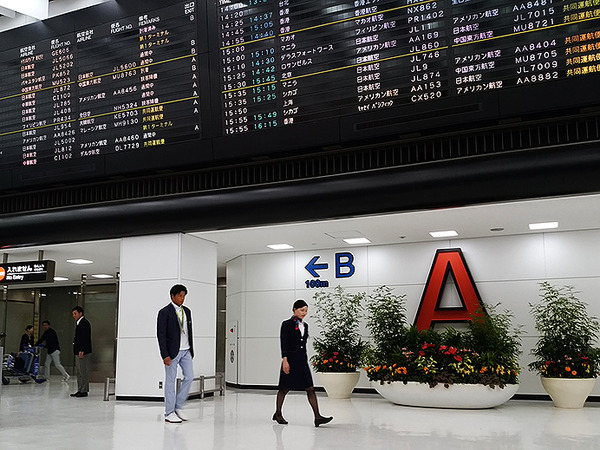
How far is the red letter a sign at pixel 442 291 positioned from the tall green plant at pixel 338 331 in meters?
1.17

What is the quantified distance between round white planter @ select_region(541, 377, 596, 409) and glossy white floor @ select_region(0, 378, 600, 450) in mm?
214

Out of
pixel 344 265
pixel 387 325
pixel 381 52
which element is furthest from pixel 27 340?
pixel 381 52

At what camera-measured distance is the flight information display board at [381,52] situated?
750cm

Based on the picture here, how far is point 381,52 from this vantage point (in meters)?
8.36

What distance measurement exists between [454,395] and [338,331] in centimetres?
285

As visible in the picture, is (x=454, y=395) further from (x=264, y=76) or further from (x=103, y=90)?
(x=103, y=90)

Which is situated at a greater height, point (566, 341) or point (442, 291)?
point (442, 291)

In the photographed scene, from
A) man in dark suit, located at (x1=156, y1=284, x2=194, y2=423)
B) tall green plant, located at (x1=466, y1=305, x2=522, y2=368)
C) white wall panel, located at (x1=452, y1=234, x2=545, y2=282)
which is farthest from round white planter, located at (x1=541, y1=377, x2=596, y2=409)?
man in dark suit, located at (x1=156, y1=284, x2=194, y2=423)

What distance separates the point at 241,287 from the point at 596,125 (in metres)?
8.03

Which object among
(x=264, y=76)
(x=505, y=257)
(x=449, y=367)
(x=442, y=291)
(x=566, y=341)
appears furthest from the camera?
(x=442, y=291)

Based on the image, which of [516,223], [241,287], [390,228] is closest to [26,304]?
[241,287]

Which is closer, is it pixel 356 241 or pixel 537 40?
pixel 537 40

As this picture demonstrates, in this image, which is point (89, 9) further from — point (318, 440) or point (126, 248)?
point (318, 440)

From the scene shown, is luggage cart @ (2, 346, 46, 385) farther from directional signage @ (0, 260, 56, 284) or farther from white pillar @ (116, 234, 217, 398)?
white pillar @ (116, 234, 217, 398)
